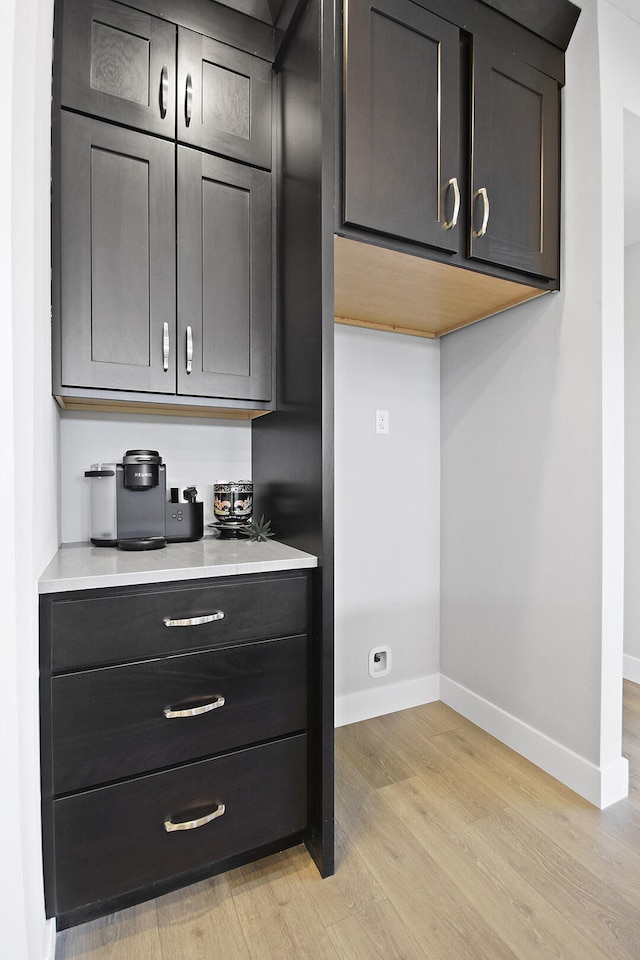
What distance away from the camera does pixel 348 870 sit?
1376 millimetres

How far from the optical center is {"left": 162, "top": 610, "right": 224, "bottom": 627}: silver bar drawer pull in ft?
3.99

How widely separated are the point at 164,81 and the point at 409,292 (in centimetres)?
99

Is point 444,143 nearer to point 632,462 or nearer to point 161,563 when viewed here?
point 161,563

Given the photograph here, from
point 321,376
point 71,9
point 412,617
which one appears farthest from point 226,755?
point 71,9

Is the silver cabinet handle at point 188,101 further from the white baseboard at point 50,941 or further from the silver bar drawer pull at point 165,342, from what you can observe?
the white baseboard at point 50,941

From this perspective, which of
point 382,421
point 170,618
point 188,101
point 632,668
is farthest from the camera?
point 632,668

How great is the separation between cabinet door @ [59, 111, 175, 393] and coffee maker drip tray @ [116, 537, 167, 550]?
46cm

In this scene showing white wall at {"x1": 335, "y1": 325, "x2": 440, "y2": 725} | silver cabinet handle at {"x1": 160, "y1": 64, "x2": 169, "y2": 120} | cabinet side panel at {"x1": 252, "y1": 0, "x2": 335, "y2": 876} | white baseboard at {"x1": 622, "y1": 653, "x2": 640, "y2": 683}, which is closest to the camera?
cabinet side panel at {"x1": 252, "y1": 0, "x2": 335, "y2": 876}

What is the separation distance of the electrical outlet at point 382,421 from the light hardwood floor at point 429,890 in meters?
1.34

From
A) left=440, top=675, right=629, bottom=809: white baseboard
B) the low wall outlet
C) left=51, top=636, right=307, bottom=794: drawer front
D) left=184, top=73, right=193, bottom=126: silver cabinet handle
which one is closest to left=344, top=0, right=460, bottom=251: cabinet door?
left=184, top=73, right=193, bottom=126: silver cabinet handle

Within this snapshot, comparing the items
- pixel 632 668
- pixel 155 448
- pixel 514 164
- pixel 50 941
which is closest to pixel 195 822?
pixel 50 941

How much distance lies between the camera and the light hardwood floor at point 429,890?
1.15m

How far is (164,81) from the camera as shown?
58.3 inches

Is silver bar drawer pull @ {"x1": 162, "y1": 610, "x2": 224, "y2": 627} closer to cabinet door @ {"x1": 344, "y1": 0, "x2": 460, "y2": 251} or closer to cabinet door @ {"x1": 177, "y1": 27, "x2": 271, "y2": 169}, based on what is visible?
cabinet door @ {"x1": 344, "y1": 0, "x2": 460, "y2": 251}
